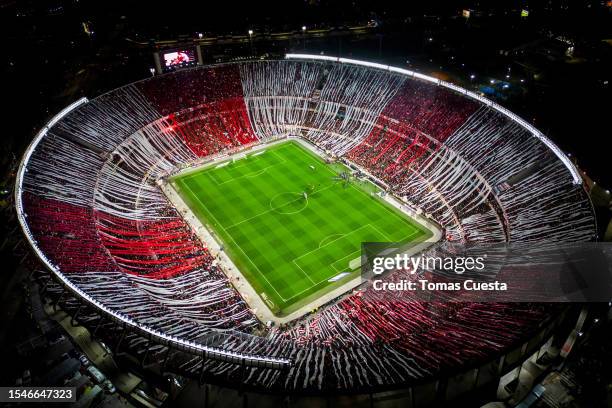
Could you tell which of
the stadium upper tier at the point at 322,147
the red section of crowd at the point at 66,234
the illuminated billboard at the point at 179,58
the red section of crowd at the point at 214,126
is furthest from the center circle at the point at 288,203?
the illuminated billboard at the point at 179,58

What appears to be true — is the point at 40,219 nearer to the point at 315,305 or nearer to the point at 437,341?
the point at 315,305

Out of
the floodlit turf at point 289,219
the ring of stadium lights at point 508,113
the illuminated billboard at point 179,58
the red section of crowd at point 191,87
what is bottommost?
the floodlit turf at point 289,219
